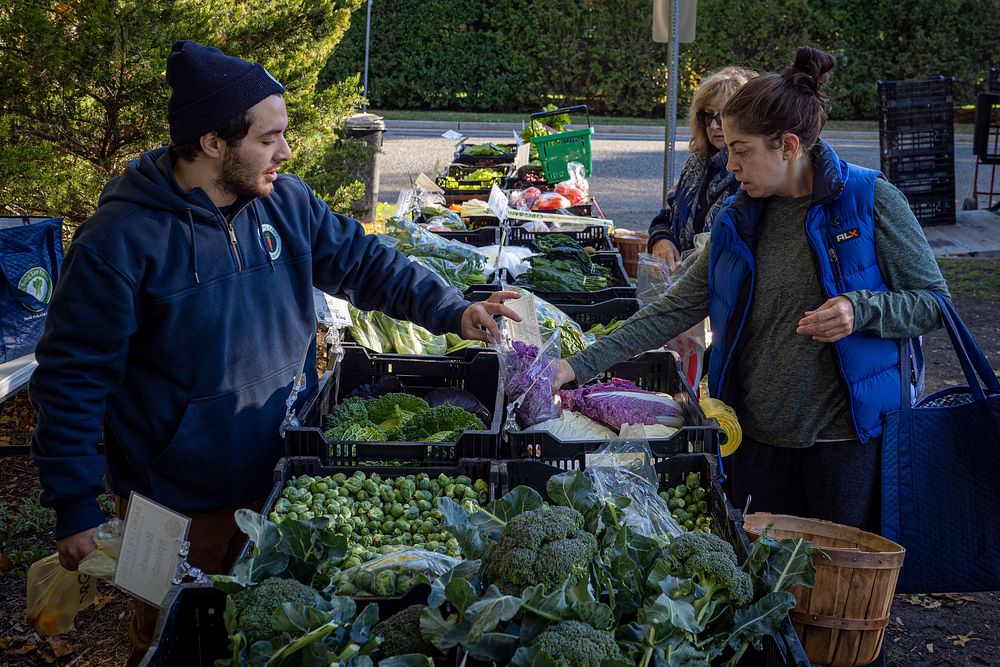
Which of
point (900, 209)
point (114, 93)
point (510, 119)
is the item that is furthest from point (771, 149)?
point (510, 119)

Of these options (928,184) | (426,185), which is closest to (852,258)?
(426,185)

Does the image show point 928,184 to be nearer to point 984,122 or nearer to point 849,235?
point 984,122

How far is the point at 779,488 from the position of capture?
3.17 m

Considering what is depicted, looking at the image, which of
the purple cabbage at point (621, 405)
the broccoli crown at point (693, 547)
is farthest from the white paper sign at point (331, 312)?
the broccoli crown at point (693, 547)

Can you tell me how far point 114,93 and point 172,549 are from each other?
4453mm

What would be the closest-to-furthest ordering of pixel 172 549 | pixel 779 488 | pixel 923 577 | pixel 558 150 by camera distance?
pixel 172 549 < pixel 923 577 < pixel 779 488 < pixel 558 150

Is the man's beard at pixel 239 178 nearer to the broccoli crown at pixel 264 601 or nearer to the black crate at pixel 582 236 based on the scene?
the broccoli crown at pixel 264 601

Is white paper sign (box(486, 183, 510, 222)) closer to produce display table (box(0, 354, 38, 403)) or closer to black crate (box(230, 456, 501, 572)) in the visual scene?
produce display table (box(0, 354, 38, 403))

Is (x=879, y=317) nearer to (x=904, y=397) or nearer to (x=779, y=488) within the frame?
(x=904, y=397)

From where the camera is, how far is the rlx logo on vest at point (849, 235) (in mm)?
2809

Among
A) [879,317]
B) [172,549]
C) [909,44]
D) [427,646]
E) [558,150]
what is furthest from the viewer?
[909,44]

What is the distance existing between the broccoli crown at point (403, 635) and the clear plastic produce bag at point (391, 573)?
0.14 meters

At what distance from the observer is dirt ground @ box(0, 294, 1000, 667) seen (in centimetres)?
370

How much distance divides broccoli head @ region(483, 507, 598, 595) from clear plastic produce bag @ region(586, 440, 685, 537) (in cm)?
40
